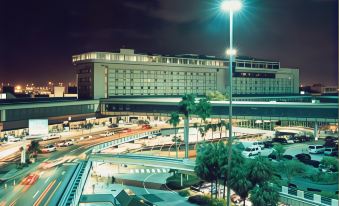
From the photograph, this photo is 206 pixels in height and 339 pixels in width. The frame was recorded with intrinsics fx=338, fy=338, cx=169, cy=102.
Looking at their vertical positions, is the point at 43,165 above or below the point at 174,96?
below

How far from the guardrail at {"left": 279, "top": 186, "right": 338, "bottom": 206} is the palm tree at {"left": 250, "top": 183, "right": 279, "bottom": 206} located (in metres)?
4.75

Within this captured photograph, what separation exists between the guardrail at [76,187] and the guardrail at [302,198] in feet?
78.0

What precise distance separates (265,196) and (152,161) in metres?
25.9

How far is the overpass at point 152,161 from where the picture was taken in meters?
52.8

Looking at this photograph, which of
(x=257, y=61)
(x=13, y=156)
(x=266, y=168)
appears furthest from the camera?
(x=257, y=61)

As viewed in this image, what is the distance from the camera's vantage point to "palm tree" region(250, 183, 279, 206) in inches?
1283

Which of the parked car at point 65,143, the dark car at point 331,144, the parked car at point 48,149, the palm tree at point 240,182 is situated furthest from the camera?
the parked car at point 65,143

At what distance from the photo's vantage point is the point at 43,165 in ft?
194

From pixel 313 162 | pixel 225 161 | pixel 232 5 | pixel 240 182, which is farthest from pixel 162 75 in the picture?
pixel 232 5

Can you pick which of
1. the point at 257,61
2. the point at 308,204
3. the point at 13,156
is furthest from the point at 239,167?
the point at 257,61

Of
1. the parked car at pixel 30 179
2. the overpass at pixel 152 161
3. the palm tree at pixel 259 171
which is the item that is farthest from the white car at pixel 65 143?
the palm tree at pixel 259 171

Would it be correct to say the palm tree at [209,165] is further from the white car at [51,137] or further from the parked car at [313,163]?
the white car at [51,137]

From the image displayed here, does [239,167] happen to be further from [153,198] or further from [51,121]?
[51,121]

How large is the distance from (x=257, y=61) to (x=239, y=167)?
161073mm
